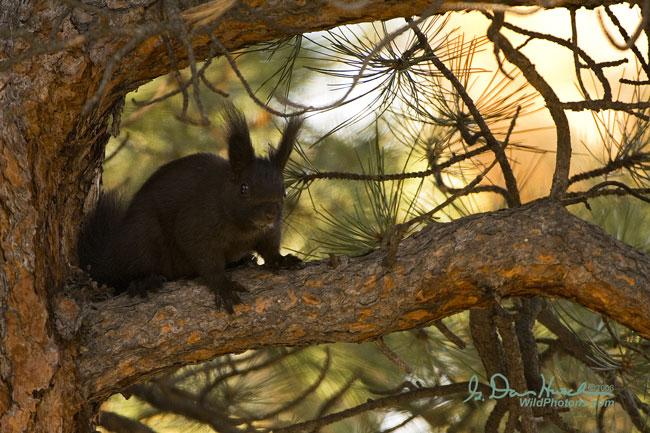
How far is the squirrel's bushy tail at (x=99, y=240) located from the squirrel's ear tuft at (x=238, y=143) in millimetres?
420

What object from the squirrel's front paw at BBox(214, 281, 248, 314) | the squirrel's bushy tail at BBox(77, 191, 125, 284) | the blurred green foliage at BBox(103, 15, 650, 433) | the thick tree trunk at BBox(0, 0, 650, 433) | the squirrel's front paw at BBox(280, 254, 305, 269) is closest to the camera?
the thick tree trunk at BBox(0, 0, 650, 433)

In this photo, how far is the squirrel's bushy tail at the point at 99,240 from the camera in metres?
2.40

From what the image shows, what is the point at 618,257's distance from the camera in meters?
1.89

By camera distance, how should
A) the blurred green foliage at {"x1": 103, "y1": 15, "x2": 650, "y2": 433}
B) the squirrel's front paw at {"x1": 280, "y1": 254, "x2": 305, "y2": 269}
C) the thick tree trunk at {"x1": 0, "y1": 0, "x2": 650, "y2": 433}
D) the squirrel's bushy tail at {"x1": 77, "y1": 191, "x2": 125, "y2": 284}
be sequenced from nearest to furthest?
the thick tree trunk at {"x1": 0, "y1": 0, "x2": 650, "y2": 433}, the squirrel's front paw at {"x1": 280, "y1": 254, "x2": 305, "y2": 269}, the squirrel's bushy tail at {"x1": 77, "y1": 191, "x2": 125, "y2": 284}, the blurred green foliage at {"x1": 103, "y1": 15, "x2": 650, "y2": 433}

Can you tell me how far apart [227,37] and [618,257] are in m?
1.01

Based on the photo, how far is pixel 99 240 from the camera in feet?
8.09

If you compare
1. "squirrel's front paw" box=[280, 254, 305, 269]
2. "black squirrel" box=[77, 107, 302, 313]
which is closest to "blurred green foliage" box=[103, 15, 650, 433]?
"black squirrel" box=[77, 107, 302, 313]

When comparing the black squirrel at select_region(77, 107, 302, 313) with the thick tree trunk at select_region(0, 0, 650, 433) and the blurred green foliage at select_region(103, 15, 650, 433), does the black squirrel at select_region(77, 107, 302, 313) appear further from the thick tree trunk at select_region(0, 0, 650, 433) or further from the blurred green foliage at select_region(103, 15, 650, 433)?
the blurred green foliage at select_region(103, 15, 650, 433)

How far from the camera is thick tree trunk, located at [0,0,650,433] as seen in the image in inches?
72.4

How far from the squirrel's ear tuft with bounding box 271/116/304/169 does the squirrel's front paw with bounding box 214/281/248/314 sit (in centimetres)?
42

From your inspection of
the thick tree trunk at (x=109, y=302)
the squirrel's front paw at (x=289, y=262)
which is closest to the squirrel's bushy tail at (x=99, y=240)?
the thick tree trunk at (x=109, y=302)

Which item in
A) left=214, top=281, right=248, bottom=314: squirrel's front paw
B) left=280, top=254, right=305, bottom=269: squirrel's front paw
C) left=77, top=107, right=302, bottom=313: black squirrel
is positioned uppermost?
left=77, top=107, right=302, bottom=313: black squirrel

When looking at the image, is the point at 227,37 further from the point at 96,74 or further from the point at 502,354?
the point at 502,354

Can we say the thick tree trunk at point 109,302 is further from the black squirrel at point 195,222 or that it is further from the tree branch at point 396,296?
the black squirrel at point 195,222
